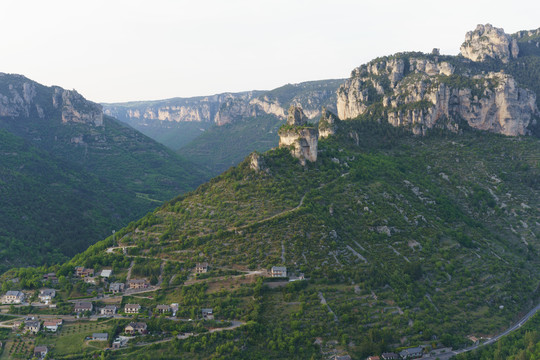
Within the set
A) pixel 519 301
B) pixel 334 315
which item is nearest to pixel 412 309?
pixel 334 315

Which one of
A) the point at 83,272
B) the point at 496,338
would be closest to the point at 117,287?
the point at 83,272

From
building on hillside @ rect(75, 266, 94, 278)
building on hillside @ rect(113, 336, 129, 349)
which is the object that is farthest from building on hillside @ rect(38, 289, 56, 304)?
building on hillside @ rect(113, 336, 129, 349)

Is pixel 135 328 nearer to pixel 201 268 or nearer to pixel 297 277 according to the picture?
pixel 201 268

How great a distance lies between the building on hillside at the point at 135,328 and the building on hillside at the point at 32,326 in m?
12.4

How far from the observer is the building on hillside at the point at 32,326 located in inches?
2484

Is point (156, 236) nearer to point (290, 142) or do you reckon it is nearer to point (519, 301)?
point (290, 142)

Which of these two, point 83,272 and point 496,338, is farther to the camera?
point 83,272

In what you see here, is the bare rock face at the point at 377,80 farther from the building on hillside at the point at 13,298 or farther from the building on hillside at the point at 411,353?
the building on hillside at the point at 13,298

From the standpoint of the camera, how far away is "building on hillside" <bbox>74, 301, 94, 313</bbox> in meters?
67.3

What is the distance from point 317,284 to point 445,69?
105037mm

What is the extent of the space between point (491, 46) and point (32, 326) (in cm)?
16670

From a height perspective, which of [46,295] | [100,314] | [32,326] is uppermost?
[46,295]

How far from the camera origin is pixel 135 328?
62906 millimetres

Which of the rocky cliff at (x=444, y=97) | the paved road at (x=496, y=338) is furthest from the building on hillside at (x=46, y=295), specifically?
the rocky cliff at (x=444, y=97)
